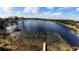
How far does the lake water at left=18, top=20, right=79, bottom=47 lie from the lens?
4.44 feet

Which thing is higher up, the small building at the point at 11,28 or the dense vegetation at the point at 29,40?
the small building at the point at 11,28

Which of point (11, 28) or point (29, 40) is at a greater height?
point (11, 28)

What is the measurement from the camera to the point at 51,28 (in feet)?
4.48

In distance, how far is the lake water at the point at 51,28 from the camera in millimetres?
1354

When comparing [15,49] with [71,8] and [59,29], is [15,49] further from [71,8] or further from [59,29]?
[71,8]

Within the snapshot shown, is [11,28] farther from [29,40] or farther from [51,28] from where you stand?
[51,28]

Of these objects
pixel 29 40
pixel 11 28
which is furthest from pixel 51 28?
pixel 11 28

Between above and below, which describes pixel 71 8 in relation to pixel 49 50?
above

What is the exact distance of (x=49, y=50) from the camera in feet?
4.39

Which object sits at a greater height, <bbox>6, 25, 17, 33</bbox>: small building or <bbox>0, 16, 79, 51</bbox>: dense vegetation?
<bbox>6, 25, 17, 33</bbox>: small building
